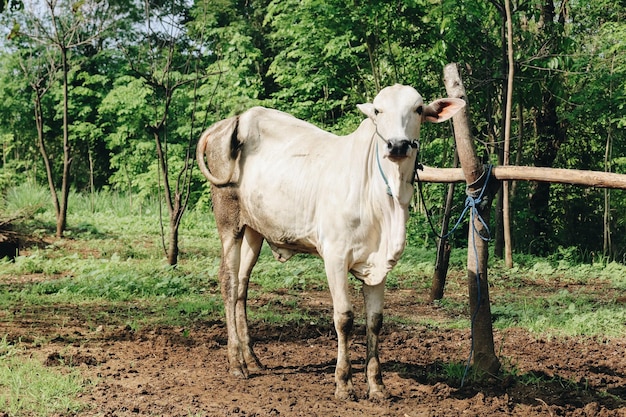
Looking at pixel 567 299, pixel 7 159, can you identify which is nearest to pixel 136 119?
pixel 7 159

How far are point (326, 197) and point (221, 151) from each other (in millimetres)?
1177

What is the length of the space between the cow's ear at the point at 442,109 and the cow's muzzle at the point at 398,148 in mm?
497

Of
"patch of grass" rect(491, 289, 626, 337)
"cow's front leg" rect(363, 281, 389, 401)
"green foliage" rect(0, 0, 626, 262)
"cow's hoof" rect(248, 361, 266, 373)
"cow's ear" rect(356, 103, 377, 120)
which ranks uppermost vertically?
"green foliage" rect(0, 0, 626, 262)

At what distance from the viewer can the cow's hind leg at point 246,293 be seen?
18.1 ft

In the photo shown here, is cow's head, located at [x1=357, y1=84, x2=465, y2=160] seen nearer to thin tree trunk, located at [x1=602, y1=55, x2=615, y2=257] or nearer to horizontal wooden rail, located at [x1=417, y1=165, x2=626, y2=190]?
horizontal wooden rail, located at [x1=417, y1=165, x2=626, y2=190]

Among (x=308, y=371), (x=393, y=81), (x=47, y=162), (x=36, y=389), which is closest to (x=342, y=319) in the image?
(x=308, y=371)

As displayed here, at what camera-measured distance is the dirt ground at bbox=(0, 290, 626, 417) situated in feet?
14.8

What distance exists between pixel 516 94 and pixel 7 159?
18503 mm

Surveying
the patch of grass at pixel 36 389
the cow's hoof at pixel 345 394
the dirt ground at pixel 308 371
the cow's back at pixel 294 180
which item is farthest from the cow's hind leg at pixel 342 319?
the patch of grass at pixel 36 389

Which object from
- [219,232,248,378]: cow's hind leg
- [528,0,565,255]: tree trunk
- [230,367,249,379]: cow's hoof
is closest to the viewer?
[230,367,249,379]: cow's hoof

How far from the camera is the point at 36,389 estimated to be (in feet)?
15.3

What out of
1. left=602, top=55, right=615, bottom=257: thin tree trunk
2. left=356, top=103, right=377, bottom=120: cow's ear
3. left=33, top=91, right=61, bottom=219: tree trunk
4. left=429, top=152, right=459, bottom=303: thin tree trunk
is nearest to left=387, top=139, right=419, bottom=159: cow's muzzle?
left=356, top=103, right=377, bottom=120: cow's ear

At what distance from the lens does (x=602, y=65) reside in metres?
12.9

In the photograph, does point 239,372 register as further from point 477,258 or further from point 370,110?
point 370,110
